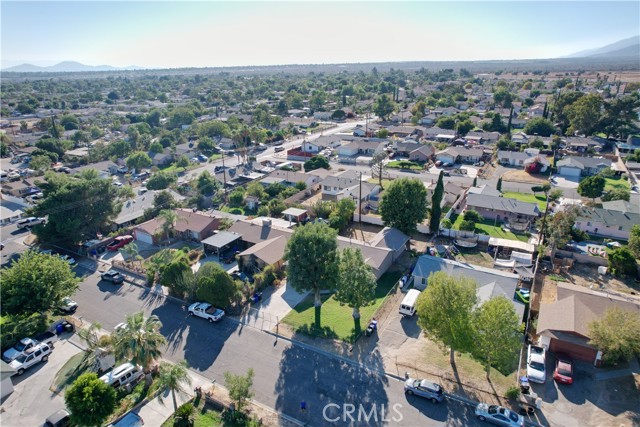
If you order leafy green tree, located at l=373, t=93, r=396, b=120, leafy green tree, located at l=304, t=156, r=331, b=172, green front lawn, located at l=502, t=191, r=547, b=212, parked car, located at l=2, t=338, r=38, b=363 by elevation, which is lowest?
green front lawn, located at l=502, t=191, r=547, b=212

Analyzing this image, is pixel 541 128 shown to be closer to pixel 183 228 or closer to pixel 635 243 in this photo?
pixel 635 243

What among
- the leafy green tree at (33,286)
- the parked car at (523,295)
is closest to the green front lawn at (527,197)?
the parked car at (523,295)

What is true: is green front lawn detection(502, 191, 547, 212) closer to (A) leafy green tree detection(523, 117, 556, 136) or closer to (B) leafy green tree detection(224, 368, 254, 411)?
(A) leafy green tree detection(523, 117, 556, 136)

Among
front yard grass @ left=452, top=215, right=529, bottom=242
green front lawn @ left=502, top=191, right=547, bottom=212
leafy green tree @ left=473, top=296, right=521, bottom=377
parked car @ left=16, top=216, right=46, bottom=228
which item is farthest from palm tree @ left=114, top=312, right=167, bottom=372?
green front lawn @ left=502, top=191, right=547, bottom=212

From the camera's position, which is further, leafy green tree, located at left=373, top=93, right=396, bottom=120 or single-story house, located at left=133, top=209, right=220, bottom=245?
leafy green tree, located at left=373, top=93, right=396, bottom=120

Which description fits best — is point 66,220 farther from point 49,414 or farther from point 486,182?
point 486,182

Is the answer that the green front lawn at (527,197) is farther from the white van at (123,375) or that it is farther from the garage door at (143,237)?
the white van at (123,375)
